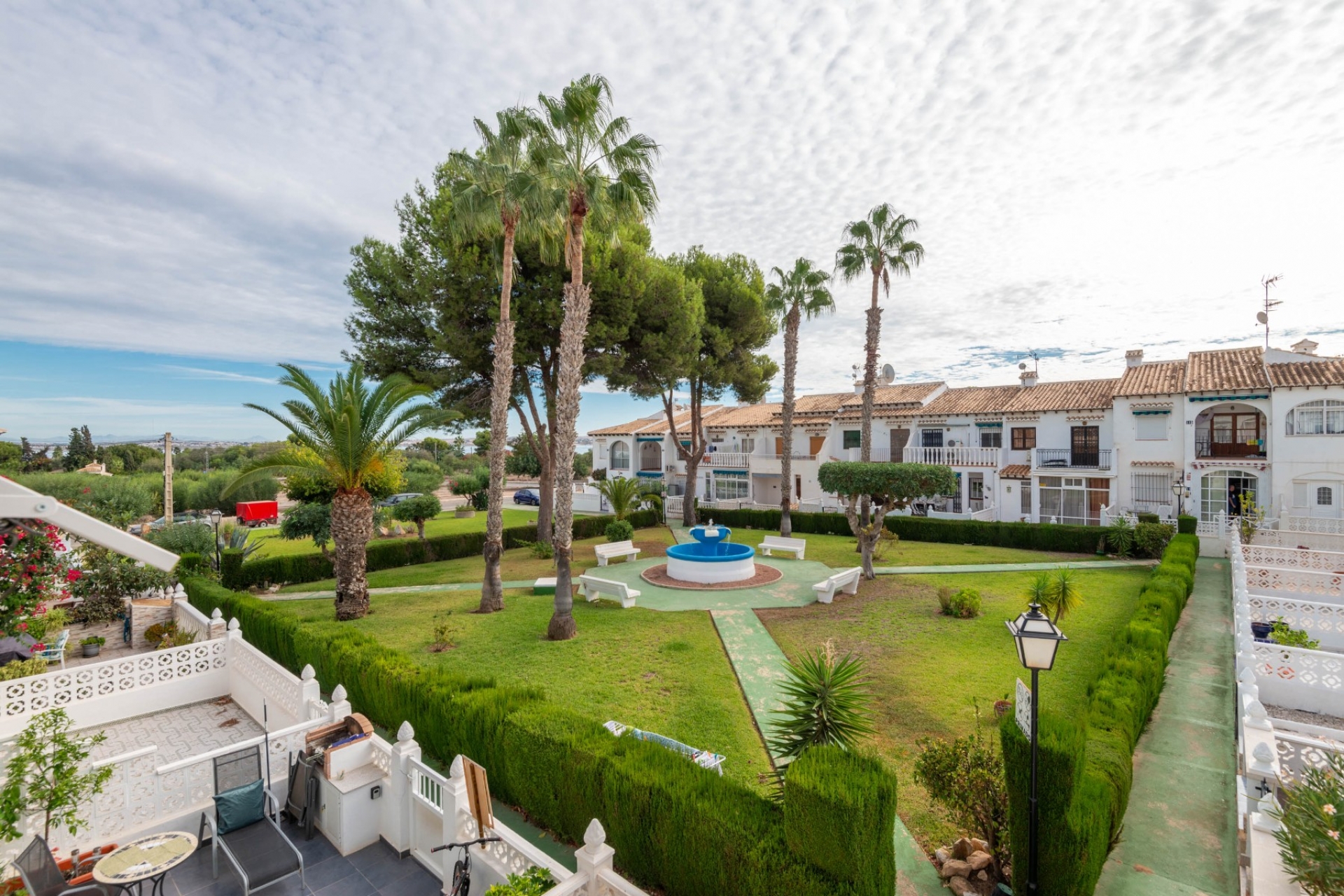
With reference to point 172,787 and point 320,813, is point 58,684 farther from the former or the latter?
point 320,813

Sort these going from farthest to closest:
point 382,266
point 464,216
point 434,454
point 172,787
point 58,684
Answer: point 434,454 < point 382,266 < point 464,216 < point 58,684 < point 172,787

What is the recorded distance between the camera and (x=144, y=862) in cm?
583

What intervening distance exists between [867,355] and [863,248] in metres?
4.69

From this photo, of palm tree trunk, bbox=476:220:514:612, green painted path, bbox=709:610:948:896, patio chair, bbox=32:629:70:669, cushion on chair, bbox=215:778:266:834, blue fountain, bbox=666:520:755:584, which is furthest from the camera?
blue fountain, bbox=666:520:755:584

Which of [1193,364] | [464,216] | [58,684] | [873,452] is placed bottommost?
[58,684]

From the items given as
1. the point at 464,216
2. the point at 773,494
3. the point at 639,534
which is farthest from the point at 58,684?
the point at 773,494

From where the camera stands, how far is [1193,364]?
26953mm

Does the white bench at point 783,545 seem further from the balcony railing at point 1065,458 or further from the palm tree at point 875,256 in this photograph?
the balcony railing at point 1065,458

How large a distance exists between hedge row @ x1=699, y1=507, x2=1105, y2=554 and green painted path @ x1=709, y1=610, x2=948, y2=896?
15.1m

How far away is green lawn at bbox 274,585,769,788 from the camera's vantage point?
30.2 feet

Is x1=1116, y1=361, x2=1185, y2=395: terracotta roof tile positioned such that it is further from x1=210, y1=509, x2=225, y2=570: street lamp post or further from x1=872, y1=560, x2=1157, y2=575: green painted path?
x1=210, y1=509, x2=225, y2=570: street lamp post

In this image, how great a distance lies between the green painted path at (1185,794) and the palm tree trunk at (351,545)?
621 inches

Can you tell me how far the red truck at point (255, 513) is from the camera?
37.6 m

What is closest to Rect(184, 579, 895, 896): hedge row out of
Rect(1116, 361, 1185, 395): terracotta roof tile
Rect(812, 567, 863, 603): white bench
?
Rect(812, 567, 863, 603): white bench
